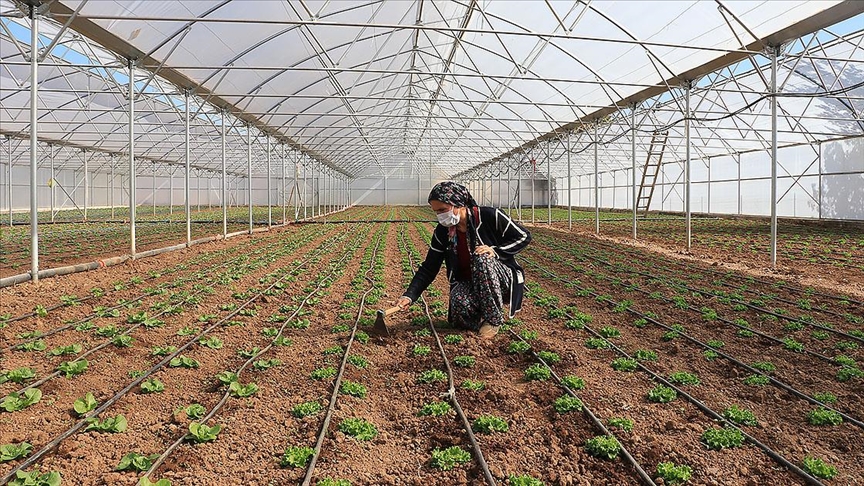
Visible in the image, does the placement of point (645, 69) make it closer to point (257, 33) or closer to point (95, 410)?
point (257, 33)

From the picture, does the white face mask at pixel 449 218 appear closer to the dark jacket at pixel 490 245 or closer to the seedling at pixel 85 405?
the dark jacket at pixel 490 245

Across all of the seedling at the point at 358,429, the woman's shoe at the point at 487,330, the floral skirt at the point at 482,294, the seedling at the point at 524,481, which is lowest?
the seedling at the point at 524,481

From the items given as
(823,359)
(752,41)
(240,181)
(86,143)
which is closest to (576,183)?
(240,181)

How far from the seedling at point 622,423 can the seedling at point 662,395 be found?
56cm

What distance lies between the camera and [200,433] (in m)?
3.66

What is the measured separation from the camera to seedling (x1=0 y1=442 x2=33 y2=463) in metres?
3.34

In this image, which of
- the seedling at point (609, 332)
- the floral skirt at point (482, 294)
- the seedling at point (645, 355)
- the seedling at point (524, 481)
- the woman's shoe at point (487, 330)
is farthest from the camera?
the seedling at point (609, 332)

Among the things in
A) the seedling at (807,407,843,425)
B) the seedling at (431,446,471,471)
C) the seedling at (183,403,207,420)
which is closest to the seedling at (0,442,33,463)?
the seedling at (183,403,207,420)

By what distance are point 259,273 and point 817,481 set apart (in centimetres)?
957

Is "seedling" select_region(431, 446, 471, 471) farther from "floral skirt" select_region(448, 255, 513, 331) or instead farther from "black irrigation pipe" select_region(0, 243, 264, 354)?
"black irrigation pipe" select_region(0, 243, 264, 354)

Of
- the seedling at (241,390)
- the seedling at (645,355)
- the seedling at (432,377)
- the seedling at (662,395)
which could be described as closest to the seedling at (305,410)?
the seedling at (241,390)

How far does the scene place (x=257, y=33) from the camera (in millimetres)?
12688

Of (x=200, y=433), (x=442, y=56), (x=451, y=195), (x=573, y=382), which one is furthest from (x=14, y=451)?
(x=442, y=56)

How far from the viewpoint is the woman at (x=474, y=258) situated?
589 cm
